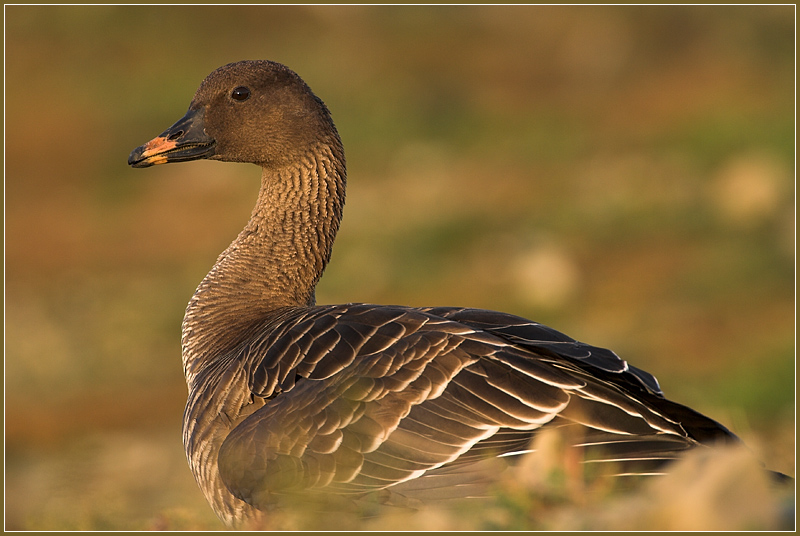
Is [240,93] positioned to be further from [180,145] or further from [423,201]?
[423,201]

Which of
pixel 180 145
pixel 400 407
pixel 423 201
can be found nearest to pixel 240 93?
pixel 180 145

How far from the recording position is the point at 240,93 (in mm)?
6137

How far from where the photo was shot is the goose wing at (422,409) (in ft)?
13.7

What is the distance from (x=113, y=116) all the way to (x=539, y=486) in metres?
19.7

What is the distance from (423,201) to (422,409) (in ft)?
46.4

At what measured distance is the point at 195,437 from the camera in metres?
5.04

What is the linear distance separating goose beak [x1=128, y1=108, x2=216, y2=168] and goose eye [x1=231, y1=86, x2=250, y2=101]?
23 cm

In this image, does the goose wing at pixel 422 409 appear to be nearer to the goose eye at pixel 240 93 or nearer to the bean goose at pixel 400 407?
the bean goose at pixel 400 407

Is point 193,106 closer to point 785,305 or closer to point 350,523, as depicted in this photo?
point 350,523

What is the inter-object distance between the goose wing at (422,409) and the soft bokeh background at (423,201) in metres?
0.84

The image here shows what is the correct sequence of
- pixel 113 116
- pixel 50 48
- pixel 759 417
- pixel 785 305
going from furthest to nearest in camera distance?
pixel 50 48, pixel 113 116, pixel 785 305, pixel 759 417

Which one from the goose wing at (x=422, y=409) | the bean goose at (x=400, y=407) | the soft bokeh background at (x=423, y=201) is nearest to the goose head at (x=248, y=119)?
the bean goose at (x=400, y=407)

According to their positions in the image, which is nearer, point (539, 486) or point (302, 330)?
point (539, 486)

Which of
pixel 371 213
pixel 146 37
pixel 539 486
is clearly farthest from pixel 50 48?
pixel 539 486
